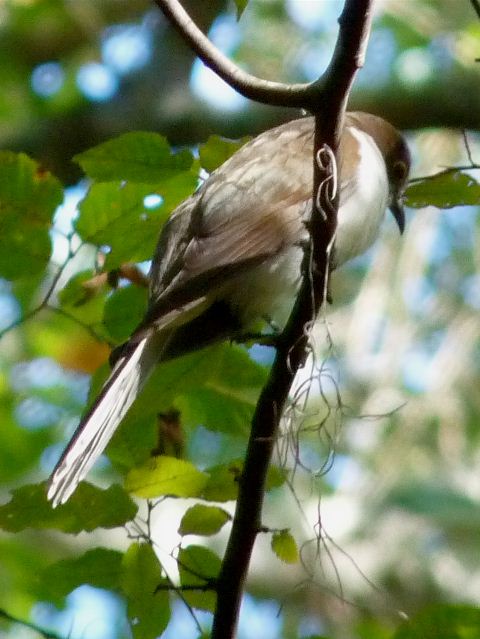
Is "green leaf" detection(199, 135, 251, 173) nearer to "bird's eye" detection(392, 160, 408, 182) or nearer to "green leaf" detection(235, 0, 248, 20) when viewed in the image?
"green leaf" detection(235, 0, 248, 20)

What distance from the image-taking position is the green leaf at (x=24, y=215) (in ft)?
9.80

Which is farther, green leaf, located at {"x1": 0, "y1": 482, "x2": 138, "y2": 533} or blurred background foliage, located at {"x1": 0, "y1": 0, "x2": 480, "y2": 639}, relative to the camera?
blurred background foliage, located at {"x1": 0, "y1": 0, "x2": 480, "y2": 639}

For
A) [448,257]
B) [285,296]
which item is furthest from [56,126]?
[285,296]

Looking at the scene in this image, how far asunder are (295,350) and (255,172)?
1.09 metres

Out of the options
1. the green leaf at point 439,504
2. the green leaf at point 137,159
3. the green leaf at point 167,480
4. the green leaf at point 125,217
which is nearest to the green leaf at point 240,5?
the green leaf at point 137,159

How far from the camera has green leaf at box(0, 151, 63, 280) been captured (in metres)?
2.99

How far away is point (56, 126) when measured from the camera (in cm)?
672

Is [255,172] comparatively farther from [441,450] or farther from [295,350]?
[441,450]

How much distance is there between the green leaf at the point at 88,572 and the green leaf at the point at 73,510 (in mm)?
77

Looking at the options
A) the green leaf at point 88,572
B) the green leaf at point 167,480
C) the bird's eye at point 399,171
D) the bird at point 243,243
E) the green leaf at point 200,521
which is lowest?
the bird's eye at point 399,171

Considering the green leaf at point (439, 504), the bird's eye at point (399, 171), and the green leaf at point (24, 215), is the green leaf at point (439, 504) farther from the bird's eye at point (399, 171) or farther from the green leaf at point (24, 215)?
the green leaf at point (24, 215)

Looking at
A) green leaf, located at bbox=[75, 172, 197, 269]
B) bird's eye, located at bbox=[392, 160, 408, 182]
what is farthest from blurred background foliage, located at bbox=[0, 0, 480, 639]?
green leaf, located at bbox=[75, 172, 197, 269]

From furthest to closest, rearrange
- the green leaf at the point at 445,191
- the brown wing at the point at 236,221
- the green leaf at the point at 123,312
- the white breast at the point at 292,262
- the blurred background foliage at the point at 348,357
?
the blurred background foliage at the point at 348,357 < the white breast at the point at 292,262 < the brown wing at the point at 236,221 < the green leaf at the point at 123,312 < the green leaf at the point at 445,191

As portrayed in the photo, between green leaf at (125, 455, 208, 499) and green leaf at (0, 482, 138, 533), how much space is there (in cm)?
5
